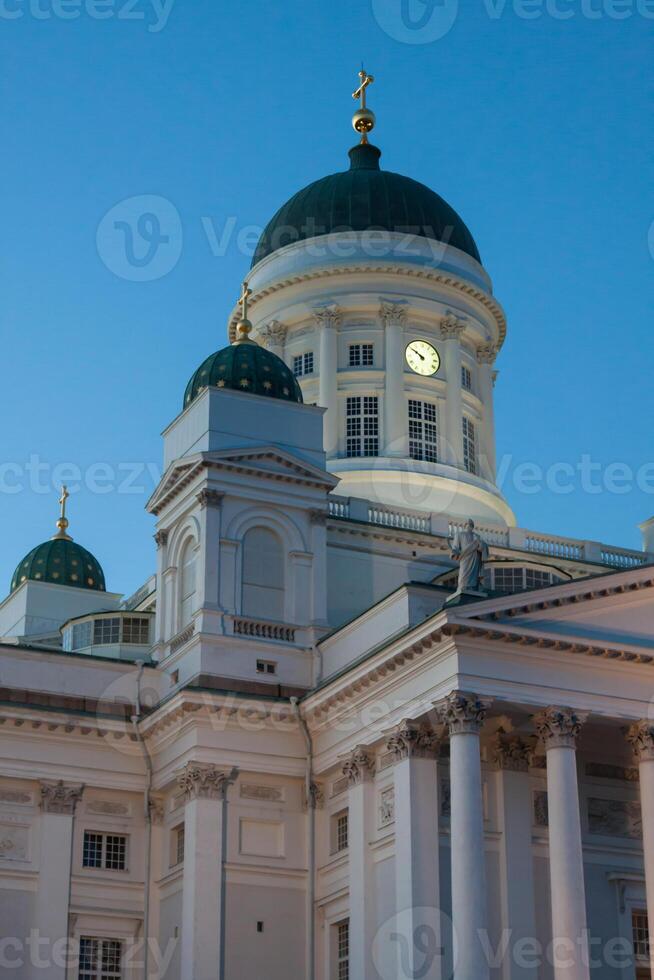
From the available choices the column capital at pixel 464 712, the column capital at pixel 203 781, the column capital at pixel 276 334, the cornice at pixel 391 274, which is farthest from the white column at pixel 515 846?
the column capital at pixel 276 334

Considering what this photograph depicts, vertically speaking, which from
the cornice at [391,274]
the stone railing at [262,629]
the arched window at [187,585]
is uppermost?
the cornice at [391,274]

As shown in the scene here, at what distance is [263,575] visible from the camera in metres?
41.0

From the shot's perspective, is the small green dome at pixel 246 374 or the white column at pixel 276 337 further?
the white column at pixel 276 337

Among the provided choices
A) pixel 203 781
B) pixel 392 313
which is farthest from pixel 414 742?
pixel 392 313

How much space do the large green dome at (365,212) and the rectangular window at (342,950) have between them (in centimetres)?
2323

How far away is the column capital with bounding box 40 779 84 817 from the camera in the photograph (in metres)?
38.6

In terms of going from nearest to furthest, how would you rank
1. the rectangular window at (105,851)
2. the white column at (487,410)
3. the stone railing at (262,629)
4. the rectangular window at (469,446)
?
the rectangular window at (105,851) → the stone railing at (262,629) → the rectangular window at (469,446) → the white column at (487,410)

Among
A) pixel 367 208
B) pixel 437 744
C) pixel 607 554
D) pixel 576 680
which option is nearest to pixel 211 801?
pixel 437 744

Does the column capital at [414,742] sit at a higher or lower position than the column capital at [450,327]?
lower

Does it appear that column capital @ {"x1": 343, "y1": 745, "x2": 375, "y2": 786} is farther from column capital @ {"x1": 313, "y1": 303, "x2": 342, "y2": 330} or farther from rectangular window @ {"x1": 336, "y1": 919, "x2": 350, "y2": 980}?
column capital @ {"x1": 313, "y1": 303, "x2": 342, "y2": 330}

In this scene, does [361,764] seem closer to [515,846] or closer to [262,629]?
[515,846]

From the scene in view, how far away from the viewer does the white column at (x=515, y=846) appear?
34188 mm

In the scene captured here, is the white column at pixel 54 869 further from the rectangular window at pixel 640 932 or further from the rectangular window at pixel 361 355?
the rectangular window at pixel 361 355

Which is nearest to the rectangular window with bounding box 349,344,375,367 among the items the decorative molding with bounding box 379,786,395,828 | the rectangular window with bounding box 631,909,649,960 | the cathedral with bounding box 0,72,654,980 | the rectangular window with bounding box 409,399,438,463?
the rectangular window with bounding box 409,399,438,463
